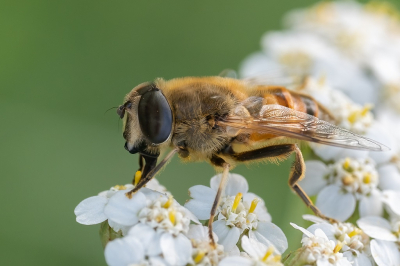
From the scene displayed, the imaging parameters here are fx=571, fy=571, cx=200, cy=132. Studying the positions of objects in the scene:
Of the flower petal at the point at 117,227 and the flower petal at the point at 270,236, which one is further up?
the flower petal at the point at 117,227

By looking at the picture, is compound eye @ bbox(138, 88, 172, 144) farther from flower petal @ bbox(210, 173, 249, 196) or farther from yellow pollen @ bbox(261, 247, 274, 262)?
yellow pollen @ bbox(261, 247, 274, 262)

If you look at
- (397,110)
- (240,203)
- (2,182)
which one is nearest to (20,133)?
(2,182)

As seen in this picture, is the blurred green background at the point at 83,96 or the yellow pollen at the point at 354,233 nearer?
the yellow pollen at the point at 354,233

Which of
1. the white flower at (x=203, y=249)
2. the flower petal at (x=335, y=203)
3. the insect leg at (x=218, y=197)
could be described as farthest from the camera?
the flower petal at (x=335, y=203)

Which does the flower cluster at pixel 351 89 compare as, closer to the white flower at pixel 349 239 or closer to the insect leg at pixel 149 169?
the white flower at pixel 349 239

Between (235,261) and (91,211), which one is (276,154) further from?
(91,211)

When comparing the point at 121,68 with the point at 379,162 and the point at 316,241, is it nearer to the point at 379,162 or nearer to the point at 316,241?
the point at 379,162

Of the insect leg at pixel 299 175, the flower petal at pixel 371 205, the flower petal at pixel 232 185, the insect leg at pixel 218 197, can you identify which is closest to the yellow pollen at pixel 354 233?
the insect leg at pixel 299 175
